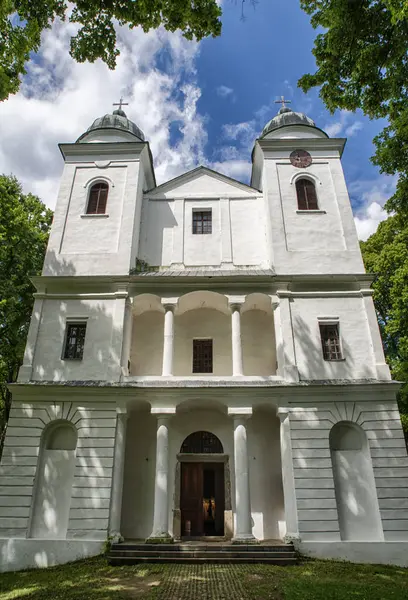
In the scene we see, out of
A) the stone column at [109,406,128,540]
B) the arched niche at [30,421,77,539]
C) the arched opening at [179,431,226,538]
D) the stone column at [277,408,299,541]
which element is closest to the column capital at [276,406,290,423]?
the stone column at [277,408,299,541]

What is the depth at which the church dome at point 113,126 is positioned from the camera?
18969 mm

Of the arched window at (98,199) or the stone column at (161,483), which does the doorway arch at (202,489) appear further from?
the arched window at (98,199)

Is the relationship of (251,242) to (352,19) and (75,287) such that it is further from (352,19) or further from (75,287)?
(352,19)

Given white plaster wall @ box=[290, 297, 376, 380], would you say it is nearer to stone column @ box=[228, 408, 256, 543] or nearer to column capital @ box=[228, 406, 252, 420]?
column capital @ box=[228, 406, 252, 420]

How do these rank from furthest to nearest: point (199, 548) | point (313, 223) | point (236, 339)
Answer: point (313, 223) → point (236, 339) → point (199, 548)

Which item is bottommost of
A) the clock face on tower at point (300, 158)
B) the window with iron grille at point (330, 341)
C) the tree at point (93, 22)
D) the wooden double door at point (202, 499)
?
the wooden double door at point (202, 499)

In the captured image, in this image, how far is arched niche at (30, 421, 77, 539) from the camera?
11.9m

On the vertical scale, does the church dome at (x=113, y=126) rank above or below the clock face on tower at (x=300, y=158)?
above

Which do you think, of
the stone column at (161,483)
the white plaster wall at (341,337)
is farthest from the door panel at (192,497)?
the white plaster wall at (341,337)

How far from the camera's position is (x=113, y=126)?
63.1 feet

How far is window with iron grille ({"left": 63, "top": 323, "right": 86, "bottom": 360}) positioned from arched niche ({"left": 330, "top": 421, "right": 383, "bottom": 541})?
8351 mm

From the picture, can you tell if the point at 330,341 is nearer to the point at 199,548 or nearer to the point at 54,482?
the point at 199,548

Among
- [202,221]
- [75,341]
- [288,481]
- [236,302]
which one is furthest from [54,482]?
[202,221]

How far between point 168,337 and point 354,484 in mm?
7029
